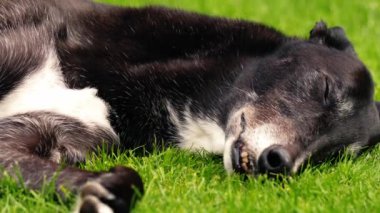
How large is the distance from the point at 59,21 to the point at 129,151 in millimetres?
1010

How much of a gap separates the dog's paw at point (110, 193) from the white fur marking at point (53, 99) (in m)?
1.12

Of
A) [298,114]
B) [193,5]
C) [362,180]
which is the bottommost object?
[193,5]

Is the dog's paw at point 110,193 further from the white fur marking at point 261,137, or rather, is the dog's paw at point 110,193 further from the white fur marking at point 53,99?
the white fur marking at point 53,99

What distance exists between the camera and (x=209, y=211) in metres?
3.77

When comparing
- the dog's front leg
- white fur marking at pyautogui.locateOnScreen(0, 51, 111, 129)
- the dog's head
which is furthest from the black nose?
white fur marking at pyautogui.locateOnScreen(0, 51, 111, 129)

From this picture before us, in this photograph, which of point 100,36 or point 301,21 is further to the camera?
point 301,21

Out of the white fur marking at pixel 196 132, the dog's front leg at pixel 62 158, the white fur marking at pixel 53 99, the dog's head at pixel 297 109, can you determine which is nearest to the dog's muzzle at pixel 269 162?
the dog's head at pixel 297 109

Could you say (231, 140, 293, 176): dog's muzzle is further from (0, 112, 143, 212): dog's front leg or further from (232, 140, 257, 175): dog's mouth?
(0, 112, 143, 212): dog's front leg

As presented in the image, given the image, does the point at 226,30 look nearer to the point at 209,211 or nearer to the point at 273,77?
the point at 273,77

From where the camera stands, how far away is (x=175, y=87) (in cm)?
512


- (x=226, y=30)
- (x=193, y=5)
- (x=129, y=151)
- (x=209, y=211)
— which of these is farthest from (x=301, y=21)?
(x=209, y=211)

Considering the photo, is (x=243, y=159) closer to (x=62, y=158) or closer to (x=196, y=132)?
(x=196, y=132)

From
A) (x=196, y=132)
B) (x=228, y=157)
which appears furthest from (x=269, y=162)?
(x=196, y=132)

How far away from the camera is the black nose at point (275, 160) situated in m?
4.28
